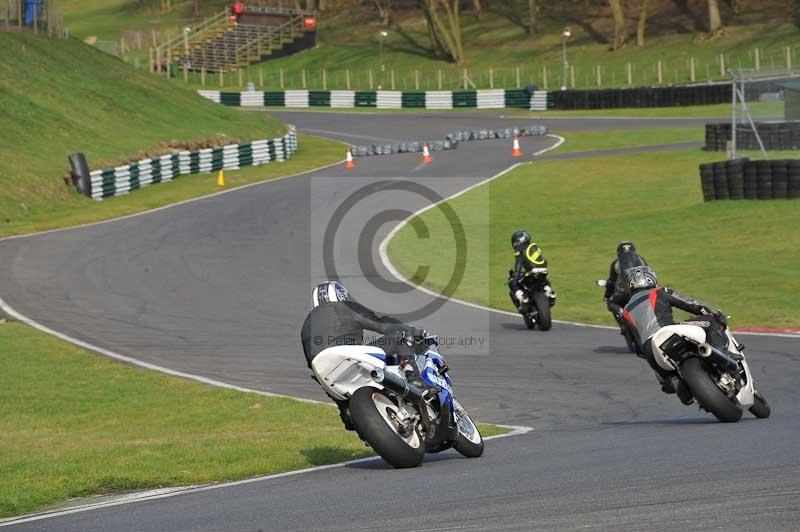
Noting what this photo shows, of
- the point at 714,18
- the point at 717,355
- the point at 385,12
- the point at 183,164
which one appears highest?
the point at 385,12

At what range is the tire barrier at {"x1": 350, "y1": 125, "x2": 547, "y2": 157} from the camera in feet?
168

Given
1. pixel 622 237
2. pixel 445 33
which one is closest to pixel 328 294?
pixel 622 237

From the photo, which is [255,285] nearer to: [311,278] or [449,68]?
[311,278]

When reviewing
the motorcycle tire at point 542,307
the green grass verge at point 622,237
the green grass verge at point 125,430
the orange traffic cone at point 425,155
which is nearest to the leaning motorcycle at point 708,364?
the green grass verge at point 125,430

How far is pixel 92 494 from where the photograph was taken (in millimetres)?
10352

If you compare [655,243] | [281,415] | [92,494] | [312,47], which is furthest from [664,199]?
[312,47]

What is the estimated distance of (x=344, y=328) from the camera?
1001 cm

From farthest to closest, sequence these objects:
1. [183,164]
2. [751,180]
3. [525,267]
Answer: [183,164]
[751,180]
[525,267]

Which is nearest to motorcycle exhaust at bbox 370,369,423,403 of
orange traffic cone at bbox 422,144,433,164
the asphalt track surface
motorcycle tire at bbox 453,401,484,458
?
the asphalt track surface

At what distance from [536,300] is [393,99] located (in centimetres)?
5788

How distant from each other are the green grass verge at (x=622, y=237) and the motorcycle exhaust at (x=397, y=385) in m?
11.3

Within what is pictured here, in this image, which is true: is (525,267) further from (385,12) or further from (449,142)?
(385,12)

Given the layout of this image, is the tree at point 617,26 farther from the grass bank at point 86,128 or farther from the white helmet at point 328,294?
the white helmet at point 328,294

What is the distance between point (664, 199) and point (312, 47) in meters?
66.5
